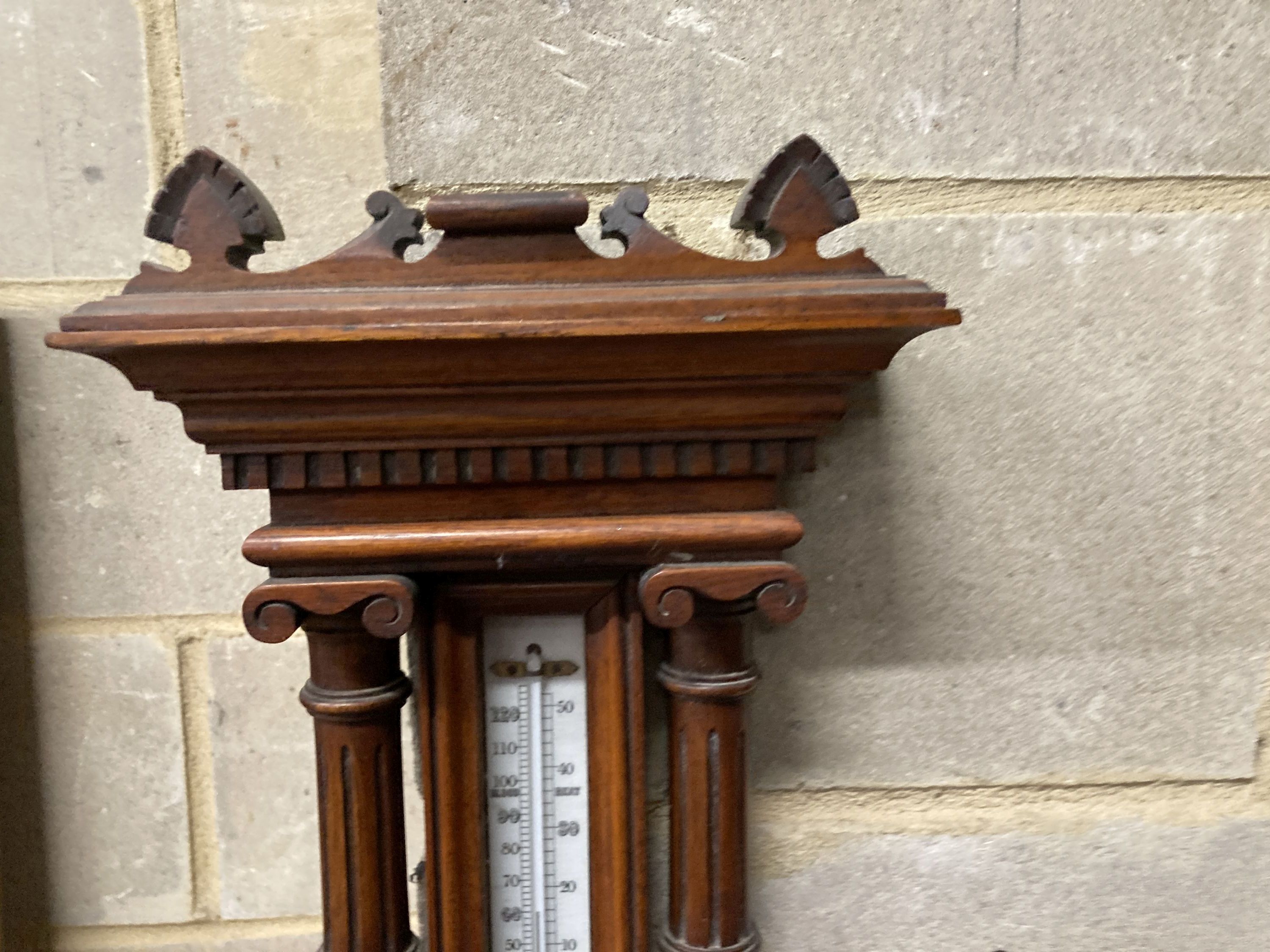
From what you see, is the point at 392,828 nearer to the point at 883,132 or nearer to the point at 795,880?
the point at 795,880

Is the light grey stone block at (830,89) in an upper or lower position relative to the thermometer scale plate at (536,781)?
upper

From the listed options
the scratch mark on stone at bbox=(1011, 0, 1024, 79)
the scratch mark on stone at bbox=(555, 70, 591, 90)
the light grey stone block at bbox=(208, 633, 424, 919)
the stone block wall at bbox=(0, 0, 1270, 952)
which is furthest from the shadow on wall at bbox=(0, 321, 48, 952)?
the scratch mark on stone at bbox=(1011, 0, 1024, 79)

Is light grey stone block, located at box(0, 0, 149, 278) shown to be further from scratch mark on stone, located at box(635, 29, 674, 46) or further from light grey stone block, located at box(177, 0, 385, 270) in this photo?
scratch mark on stone, located at box(635, 29, 674, 46)

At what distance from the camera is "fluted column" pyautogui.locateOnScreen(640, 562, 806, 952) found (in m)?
0.43

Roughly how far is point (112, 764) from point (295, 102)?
45cm

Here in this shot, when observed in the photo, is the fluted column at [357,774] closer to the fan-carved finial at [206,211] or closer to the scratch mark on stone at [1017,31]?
the fan-carved finial at [206,211]

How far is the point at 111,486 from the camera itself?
0.53m

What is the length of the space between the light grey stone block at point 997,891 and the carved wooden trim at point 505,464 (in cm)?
26

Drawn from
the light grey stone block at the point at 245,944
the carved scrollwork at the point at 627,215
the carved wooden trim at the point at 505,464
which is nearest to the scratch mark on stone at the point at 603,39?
the carved scrollwork at the point at 627,215

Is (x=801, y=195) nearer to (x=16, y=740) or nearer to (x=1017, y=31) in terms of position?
(x=1017, y=31)

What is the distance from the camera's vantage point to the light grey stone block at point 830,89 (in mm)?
457

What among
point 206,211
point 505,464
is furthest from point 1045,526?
point 206,211

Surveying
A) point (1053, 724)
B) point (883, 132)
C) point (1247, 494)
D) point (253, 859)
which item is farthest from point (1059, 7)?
point (253, 859)

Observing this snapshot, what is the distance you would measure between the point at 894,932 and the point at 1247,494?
1.12 ft
